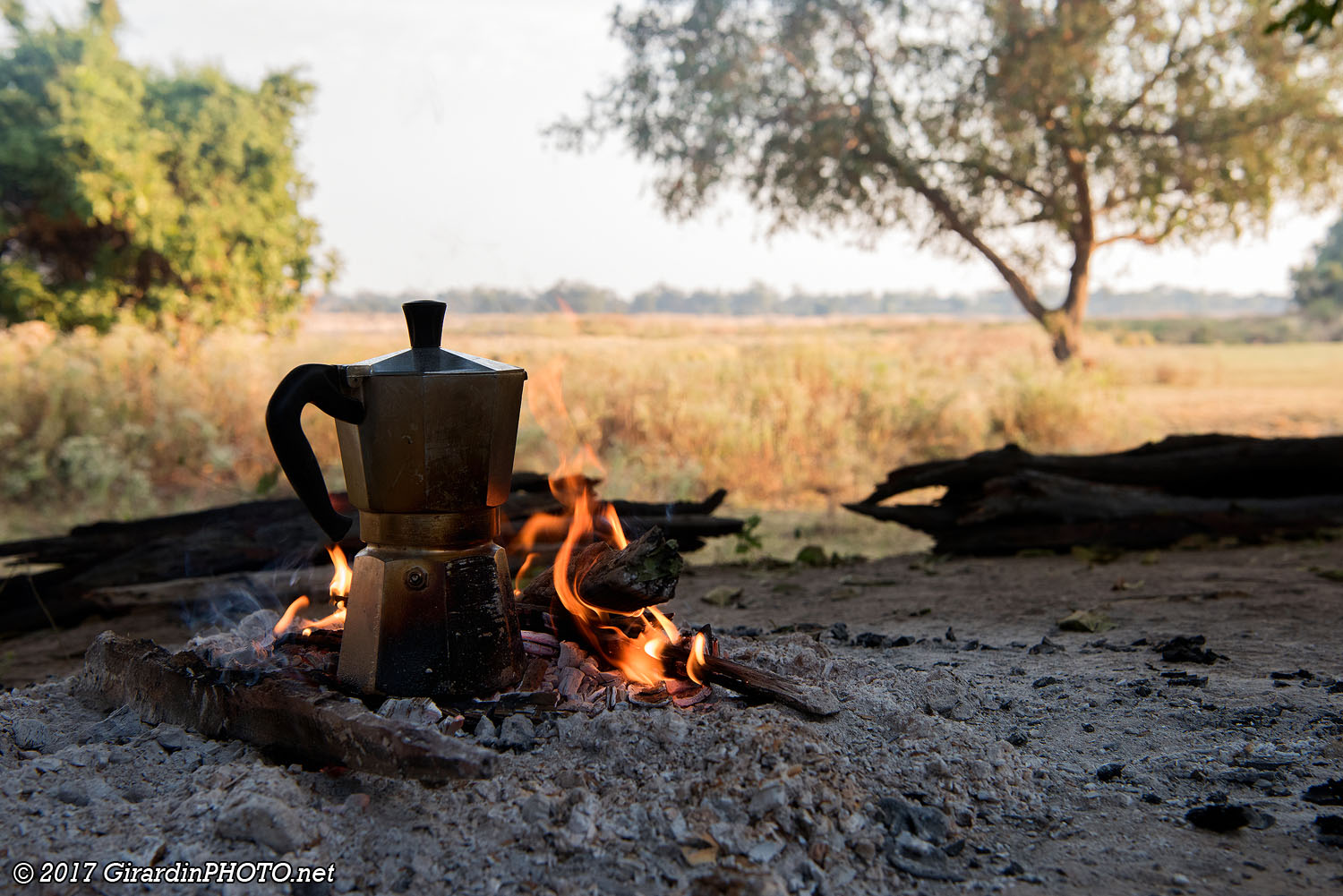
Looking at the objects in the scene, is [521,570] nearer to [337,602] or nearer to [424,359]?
[337,602]

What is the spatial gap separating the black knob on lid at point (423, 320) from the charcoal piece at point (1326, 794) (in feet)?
8.14

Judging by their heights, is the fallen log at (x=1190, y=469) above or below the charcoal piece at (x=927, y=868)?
above

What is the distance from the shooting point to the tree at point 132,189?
1249 centimetres

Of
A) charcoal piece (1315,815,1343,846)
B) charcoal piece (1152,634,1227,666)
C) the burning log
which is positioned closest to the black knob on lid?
charcoal piece (1315,815,1343,846)

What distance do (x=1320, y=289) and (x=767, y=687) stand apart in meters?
47.0

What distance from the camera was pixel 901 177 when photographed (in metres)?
13.0

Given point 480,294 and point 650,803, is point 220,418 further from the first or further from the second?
point 650,803

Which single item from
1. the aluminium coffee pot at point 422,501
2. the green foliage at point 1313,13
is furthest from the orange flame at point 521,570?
the green foliage at point 1313,13

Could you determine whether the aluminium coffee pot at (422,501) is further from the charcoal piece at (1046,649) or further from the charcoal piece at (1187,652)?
the charcoal piece at (1187,652)

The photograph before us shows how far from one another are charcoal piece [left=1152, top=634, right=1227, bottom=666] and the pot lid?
2698 millimetres

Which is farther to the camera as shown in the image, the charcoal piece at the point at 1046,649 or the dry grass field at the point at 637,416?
the dry grass field at the point at 637,416

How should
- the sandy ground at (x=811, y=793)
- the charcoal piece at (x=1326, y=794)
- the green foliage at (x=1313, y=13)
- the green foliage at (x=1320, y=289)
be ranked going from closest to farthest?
the sandy ground at (x=811, y=793)
the charcoal piece at (x=1326, y=794)
the green foliage at (x=1313, y=13)
the green foliage at (x=1320, y=289)

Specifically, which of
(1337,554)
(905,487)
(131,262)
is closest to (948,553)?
(905,487)

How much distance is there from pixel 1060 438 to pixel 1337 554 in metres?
5.95
